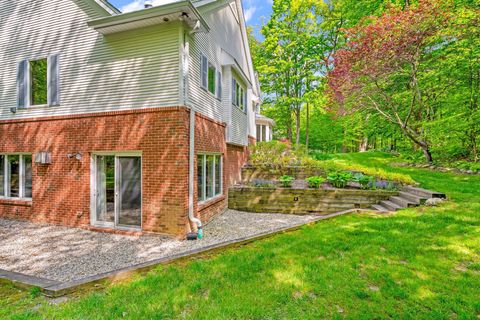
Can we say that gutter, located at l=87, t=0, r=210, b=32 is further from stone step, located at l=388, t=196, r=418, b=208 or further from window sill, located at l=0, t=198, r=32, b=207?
stone step, located at l=388, t=196, r=418, b=208

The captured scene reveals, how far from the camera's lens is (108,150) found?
652 centimetres

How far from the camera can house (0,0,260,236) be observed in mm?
6027

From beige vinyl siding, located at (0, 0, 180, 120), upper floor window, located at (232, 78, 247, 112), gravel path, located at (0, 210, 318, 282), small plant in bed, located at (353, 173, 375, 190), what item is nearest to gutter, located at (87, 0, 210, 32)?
beige vinyl siding, located at (0, 0, 180, 120)

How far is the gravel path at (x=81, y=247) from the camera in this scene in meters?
4.54

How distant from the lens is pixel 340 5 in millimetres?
20875

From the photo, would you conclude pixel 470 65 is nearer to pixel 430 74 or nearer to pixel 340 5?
pixel 430 74

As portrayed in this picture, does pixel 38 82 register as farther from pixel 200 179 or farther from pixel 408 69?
pixel 408 69

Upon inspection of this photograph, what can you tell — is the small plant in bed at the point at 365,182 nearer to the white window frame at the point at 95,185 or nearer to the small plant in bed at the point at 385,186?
the small plant in bed at the point at 385,186

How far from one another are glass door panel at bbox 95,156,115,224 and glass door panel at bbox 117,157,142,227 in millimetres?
345

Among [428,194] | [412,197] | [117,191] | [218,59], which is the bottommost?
[412,197]

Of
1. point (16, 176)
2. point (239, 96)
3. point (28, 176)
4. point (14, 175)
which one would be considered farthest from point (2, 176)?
point (239, 96)

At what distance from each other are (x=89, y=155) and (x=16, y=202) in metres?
3.50

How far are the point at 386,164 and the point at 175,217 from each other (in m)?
14.6

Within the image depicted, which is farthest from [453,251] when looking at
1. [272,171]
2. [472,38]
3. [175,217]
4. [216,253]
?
[472,38]
